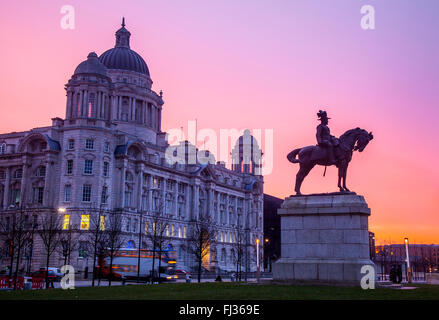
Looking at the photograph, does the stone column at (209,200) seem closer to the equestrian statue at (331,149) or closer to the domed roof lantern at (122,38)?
the domed roof lantern at (122,38)

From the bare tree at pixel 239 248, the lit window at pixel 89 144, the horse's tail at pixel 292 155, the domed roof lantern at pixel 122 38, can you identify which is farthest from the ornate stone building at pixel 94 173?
the horse's tail at pixel 292 155

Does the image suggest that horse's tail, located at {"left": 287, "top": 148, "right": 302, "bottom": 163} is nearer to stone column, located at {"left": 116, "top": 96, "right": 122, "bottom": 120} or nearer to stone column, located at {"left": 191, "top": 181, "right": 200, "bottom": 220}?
stone column, located at {"left": 191, "top": 181, "right": 200, "bottom": 220}

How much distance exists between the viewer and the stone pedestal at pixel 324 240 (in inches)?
1041

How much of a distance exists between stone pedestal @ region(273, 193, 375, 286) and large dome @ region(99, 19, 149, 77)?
4222 inches

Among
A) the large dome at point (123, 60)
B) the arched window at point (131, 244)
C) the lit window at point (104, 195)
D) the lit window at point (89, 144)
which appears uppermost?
the large dome at point (123, 60)

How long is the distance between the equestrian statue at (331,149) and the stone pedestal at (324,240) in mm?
1664

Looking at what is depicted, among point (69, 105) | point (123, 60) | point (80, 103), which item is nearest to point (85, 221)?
point (80, 103)

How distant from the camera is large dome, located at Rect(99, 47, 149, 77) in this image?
129 m

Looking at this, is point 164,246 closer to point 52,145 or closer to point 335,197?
point 52,145

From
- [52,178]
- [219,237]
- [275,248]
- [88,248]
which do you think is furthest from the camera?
[275,248]

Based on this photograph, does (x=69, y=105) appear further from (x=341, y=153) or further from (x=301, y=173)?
(x=341, y=153)
